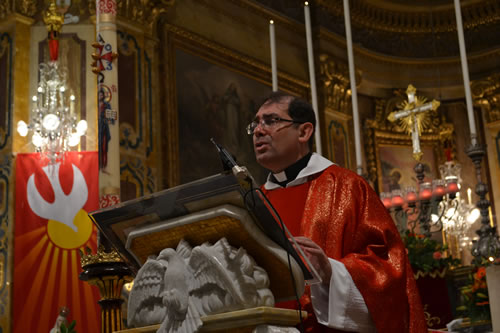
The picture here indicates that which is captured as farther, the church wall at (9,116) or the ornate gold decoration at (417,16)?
the ornate gold decoration at (417,16)

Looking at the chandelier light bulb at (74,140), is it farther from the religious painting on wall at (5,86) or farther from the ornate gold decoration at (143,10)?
the ornate gold decoration at (143,10)

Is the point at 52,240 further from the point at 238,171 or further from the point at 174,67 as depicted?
the point at 238,171

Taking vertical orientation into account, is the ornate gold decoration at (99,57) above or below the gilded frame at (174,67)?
below

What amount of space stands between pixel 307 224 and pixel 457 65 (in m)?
11.1

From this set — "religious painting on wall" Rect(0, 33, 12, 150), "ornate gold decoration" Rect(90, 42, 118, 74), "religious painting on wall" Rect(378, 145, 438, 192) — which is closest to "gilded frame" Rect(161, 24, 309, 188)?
"religious painting on wall" Rect(0, 33, 12, 150)

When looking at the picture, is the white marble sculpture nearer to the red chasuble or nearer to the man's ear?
the red chasuble

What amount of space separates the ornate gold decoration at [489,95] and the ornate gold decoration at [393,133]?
0.67m

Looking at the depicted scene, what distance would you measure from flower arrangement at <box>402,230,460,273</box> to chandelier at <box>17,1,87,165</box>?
371cm

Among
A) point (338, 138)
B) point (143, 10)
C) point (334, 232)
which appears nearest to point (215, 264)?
point (334, 232)

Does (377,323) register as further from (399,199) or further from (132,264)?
(399,199)

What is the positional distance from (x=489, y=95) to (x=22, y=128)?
8.56m

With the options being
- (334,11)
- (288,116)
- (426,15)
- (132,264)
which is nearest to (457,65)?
(426,15)

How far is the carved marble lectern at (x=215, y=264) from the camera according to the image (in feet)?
6.46

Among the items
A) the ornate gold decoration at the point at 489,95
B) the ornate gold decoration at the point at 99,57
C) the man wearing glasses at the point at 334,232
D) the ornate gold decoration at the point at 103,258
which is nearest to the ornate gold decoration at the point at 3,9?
the ornate gold decoration at the point at 99,57
